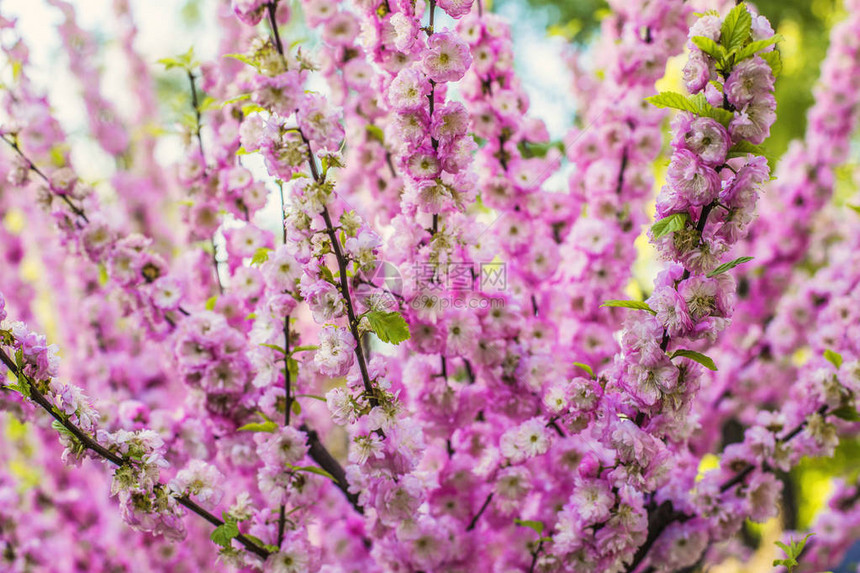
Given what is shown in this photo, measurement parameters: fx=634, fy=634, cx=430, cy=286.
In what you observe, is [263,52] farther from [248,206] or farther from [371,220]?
[371,220]

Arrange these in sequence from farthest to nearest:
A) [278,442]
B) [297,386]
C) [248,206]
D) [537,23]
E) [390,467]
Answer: [537,23] → [248,206] → [297,386] → [278,442] → [390,467]

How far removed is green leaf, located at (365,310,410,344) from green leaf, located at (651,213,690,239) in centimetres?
64

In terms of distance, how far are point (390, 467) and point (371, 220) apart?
49.4 inches

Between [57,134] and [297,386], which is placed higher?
[57,134]

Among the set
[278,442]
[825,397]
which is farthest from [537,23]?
[278,442]

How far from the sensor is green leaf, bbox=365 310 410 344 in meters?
1.55

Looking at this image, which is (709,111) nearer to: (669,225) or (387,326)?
(669,225)

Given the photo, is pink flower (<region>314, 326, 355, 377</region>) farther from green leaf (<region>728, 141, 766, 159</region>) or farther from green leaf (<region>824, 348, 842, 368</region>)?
green leaf (<region>824, 348, 842, 368</region>)

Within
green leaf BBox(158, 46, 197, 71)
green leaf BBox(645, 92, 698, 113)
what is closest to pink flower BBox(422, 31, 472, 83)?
green leaf BBox(645, 92, 698, 113)

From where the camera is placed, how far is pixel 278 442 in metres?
1.90

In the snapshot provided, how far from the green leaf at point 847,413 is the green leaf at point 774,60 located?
1.27m

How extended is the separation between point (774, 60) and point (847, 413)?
1312 millimetres

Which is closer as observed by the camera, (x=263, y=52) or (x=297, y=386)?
(x=263, y=52)

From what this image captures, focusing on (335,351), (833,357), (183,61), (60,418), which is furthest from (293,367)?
(833,357)
